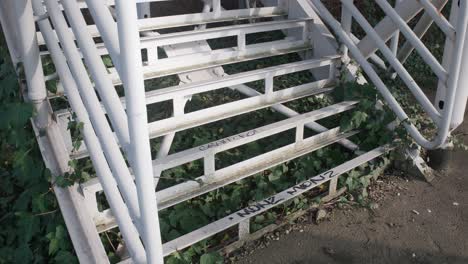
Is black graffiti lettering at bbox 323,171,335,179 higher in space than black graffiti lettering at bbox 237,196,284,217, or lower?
higher

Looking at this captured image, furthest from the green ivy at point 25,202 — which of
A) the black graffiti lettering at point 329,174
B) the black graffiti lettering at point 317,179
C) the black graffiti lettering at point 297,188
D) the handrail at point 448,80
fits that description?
the handrail at point 448,80

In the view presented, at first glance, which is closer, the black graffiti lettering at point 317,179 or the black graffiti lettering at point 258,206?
the black graffiti lettering at point 258,206

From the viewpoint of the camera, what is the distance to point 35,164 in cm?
246

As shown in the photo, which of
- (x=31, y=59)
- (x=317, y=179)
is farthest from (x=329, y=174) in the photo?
(x=31, y=59)

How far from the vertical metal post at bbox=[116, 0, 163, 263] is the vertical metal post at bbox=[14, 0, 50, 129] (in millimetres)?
1176

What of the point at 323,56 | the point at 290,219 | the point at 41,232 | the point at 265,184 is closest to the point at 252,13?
the point at 323,56

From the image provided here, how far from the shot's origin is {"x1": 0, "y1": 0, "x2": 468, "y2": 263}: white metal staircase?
1.51 meters

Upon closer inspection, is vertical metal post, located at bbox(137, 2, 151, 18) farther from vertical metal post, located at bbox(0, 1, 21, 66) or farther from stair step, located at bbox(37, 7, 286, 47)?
vertical metal post, located at bbox(0, 1, 21, 66)

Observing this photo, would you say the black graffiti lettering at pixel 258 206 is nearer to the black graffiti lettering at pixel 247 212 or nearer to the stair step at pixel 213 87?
the black graffiti lettering at pixel 247 212

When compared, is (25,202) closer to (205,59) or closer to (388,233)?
(205,59)

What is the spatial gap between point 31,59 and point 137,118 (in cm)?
128

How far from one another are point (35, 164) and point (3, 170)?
32 cm

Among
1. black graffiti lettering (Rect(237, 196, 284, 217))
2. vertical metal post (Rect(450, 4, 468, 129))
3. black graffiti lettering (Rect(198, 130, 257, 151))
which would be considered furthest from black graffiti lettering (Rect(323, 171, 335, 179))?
vertical metal post (Rect(450, 4, 468, 129))

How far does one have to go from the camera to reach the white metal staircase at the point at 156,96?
151 centimetres
